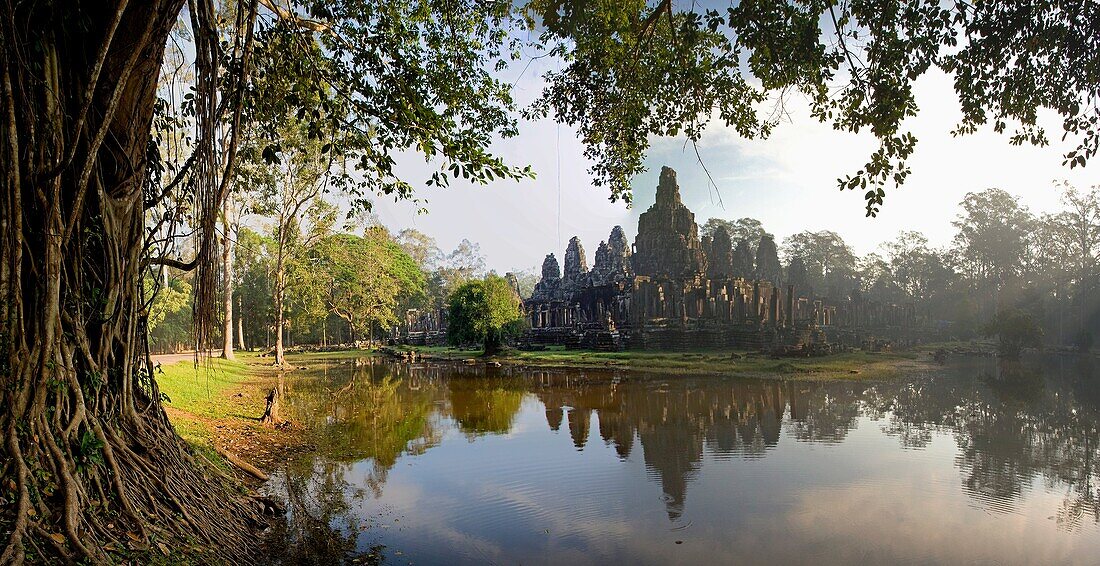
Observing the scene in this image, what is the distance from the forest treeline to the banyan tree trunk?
17.1m

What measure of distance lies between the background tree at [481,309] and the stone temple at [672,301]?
19.1 feet

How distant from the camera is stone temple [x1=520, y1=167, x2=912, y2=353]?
32031 millimetres

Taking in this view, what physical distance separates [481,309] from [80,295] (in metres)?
26.8

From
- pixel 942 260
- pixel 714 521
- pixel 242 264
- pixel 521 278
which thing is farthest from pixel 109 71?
pixel 521 278

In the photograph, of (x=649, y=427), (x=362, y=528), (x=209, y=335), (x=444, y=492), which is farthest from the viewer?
(x=649, y=427)

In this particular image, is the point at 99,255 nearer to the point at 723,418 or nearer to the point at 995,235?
the point at 723,418

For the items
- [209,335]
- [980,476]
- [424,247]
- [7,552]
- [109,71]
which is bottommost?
[980,476]

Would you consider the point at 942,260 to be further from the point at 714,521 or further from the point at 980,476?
the point at 714,521

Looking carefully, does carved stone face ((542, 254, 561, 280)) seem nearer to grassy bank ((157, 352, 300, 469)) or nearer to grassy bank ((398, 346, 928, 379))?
grassy bank ((398, 346, 928, 379))

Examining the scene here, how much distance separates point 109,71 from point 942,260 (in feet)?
222

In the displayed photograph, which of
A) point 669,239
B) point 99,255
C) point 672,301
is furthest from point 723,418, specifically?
point 669,239

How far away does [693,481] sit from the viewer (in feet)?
24.6

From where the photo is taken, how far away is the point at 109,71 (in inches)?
143

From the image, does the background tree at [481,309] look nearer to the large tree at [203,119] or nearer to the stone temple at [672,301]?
the stone temple at [672,301]
